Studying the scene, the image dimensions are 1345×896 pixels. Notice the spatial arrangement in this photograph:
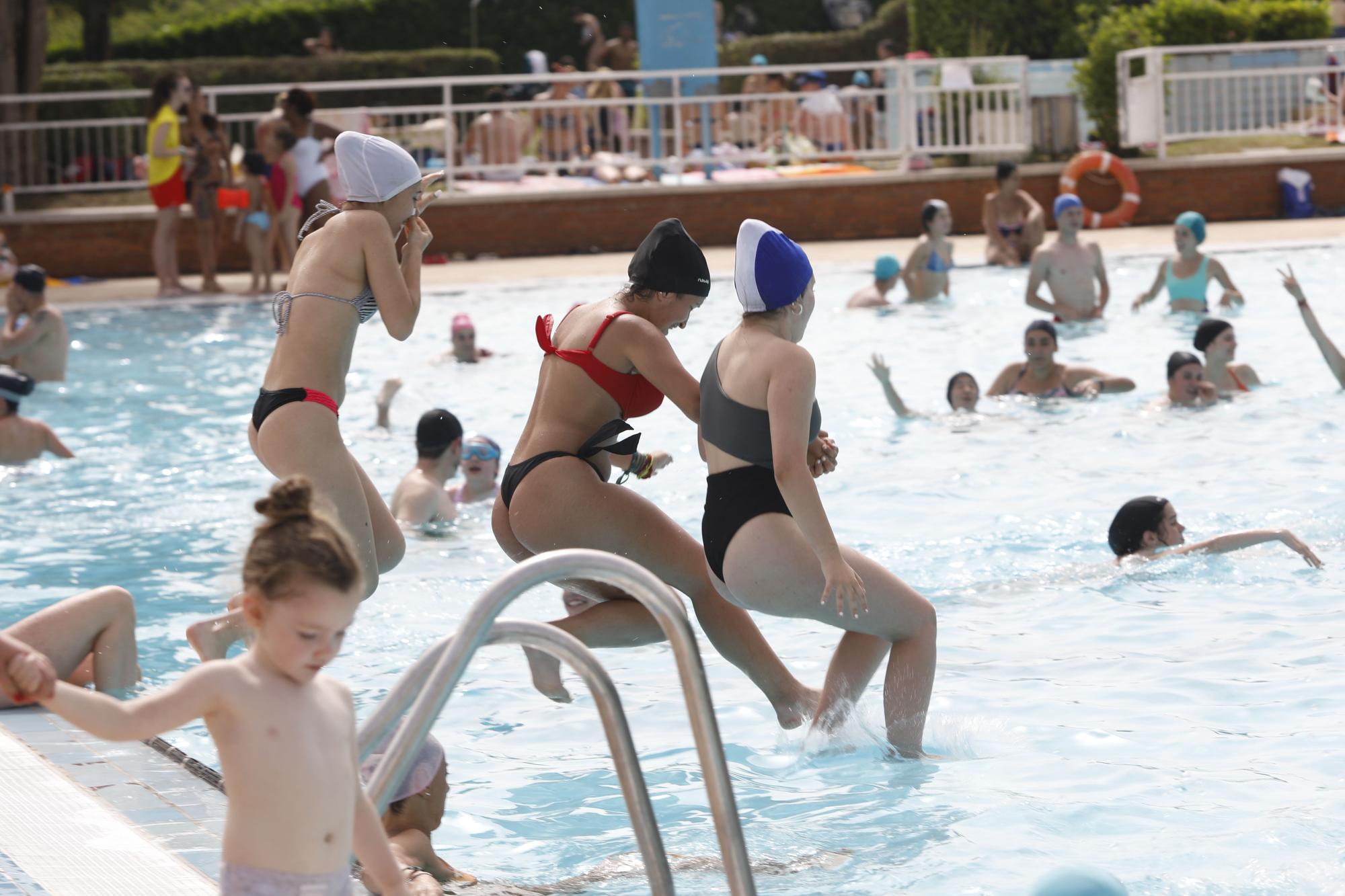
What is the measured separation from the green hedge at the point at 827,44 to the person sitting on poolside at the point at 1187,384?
79.8ft

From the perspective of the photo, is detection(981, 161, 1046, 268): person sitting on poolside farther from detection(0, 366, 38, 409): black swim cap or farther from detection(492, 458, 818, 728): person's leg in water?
detection(492, 458, 818, 728): person's leg in water

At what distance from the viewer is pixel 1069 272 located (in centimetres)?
1476

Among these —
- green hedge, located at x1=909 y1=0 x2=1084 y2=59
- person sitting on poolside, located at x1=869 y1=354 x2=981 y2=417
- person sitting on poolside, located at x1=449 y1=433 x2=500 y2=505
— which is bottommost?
person sitting on poolside, located at x1=449 y1=433 x2=500 y2=505

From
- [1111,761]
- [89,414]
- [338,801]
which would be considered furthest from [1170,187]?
[338,801]

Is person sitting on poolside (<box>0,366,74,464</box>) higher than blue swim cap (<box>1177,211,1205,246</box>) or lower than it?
lower

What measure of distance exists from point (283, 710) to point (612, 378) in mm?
2412

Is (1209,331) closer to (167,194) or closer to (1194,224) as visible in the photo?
(1194,224)

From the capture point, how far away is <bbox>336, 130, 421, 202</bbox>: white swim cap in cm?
510

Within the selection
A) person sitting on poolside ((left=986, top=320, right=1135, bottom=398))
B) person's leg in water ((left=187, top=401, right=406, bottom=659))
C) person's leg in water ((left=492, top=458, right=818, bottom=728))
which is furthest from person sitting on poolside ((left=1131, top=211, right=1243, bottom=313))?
person's leg in water ((left=187, top=401, right=406, bottom=659))

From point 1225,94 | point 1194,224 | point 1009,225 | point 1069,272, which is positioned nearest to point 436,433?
point 1069,272

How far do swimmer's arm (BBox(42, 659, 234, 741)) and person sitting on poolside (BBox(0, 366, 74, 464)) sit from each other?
323 inches

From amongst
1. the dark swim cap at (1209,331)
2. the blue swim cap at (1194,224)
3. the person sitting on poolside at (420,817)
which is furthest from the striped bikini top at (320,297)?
the blue swim cap at (1194,224)

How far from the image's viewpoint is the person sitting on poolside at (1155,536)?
750cm

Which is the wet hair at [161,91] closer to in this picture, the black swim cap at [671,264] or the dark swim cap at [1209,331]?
the dark swim cap at [1209,331]
